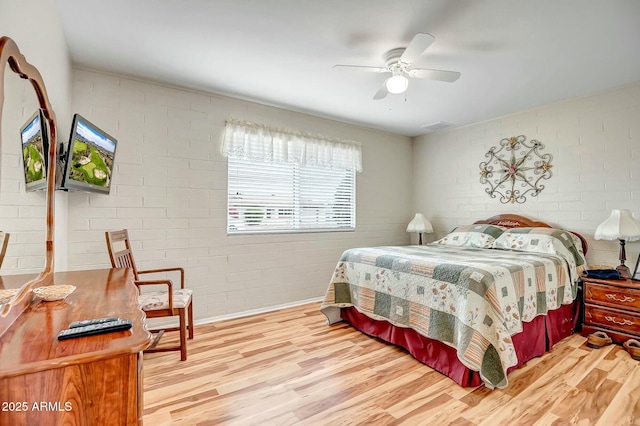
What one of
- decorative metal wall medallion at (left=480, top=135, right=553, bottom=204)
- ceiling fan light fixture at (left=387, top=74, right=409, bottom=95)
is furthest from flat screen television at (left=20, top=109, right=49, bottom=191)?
decorative metal wall medallion at (left=480, top=135, right=553, bottom=204)

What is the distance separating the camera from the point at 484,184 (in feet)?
14.0

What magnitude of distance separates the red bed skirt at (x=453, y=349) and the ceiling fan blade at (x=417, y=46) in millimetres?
2078

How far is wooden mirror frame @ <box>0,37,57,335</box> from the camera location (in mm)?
906

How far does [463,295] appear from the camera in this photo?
214cm

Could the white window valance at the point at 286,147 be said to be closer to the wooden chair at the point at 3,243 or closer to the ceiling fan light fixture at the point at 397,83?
the ceiling fan light fixture at the point at 397,83

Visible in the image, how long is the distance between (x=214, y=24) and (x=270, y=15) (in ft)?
1.37

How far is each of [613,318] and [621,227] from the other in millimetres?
819

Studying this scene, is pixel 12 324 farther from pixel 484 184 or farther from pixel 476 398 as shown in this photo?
pixel 484 184

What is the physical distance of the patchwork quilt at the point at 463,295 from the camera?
6.64 ft

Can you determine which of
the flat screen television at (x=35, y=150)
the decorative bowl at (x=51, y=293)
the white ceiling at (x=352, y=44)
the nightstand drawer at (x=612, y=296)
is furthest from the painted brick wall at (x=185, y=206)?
the nightstand drawer at (x=612, y=296)

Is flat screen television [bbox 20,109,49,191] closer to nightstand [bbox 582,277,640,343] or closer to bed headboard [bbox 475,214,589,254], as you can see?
nightstand [bbox 582,277,640,343]

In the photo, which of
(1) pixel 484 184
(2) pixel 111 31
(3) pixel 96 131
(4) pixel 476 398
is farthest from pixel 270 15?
(1) pixel 484 184

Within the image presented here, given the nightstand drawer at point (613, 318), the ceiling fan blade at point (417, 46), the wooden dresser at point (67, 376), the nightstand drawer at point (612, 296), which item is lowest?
the nightstand drawer at point (613, 318)

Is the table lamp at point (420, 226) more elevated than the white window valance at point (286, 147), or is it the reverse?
the white window valance at point (286, 147)
